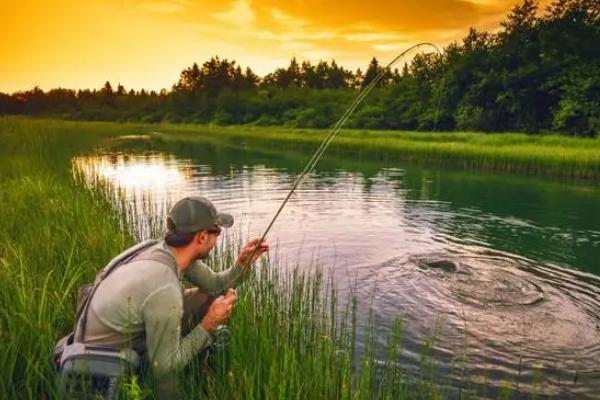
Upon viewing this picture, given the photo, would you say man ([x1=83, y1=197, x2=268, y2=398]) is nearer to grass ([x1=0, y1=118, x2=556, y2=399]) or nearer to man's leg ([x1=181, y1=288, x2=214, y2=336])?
grass ([x1=0, y1=118, x2=556, y2=399])

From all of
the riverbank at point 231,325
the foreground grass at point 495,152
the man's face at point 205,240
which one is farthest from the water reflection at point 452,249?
the man's face at point 205,240

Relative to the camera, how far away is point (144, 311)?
2729 millimetres

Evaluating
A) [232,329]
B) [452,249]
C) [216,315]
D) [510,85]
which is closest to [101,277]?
[216,315]

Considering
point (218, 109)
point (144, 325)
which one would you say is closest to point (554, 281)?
point (144, 325)

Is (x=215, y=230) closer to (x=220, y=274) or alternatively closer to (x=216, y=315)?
(x=216, y=315)

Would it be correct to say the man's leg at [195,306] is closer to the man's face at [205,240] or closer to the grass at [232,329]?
the grass at [232,329]

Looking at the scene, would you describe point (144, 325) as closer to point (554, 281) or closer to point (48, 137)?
point (554, 281)

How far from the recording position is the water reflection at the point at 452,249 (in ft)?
18.9

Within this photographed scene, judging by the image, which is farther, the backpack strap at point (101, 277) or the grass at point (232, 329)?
the grass at point (232, 329)

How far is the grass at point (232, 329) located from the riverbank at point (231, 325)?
0.01 m

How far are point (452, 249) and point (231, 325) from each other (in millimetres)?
7323

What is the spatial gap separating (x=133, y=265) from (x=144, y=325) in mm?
432

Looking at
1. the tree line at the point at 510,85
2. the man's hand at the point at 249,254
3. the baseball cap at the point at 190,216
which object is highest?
the tree line at the point at 510,85

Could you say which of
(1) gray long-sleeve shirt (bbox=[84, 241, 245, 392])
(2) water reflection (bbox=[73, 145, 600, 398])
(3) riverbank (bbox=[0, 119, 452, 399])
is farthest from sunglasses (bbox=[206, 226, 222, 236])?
(2) water reflection (bbox=[73, 145, 600, 398])
